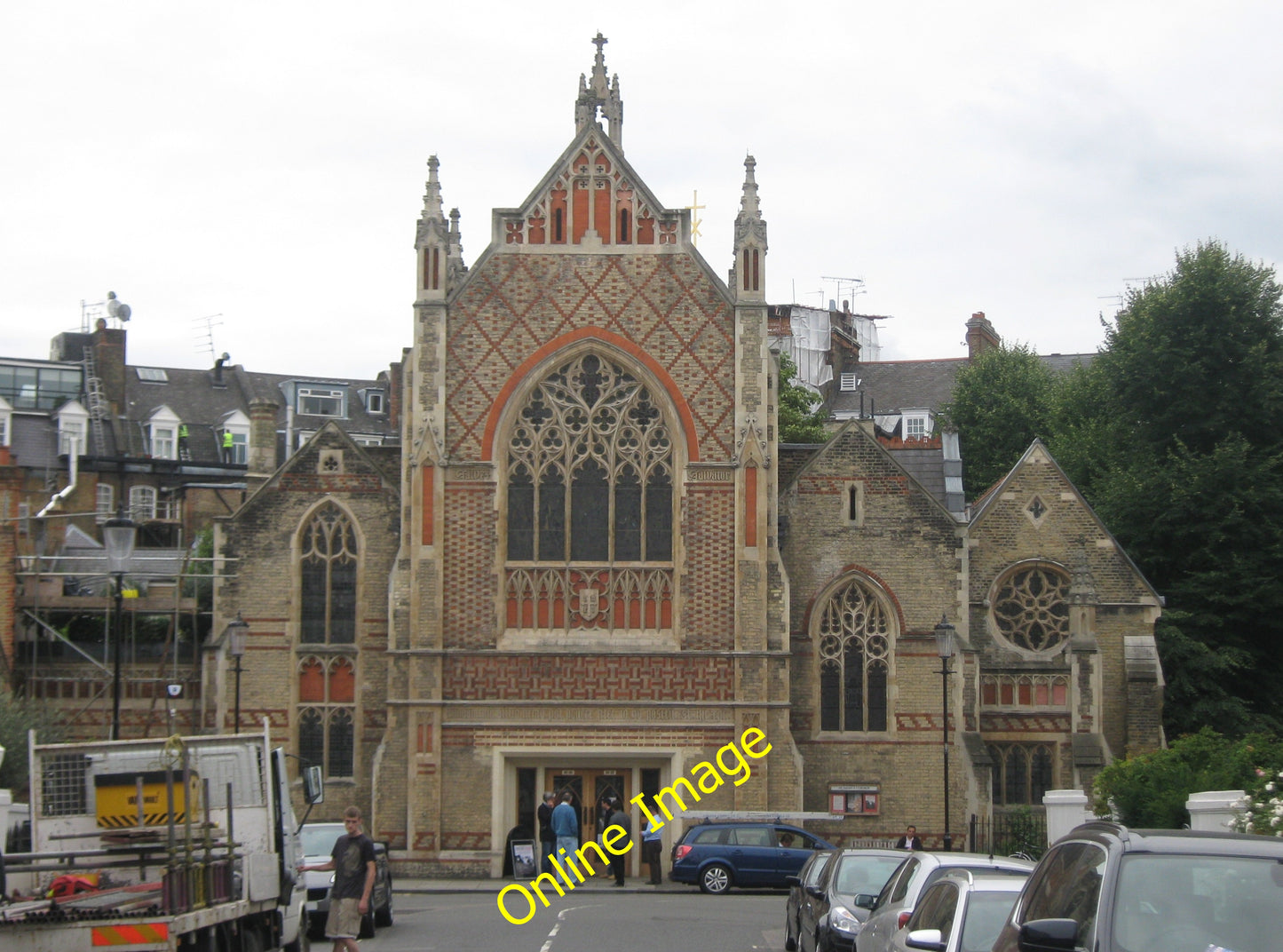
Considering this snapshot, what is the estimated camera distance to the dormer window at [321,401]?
228ft

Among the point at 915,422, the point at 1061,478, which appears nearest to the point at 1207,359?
the point at 1061,478

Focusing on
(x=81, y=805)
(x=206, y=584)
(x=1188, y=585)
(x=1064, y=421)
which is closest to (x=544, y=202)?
(x=206, y=584)

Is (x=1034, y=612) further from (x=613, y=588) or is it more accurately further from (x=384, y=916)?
(x=384, y=916)

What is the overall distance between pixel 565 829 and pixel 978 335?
156ft

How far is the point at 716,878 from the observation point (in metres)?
29.5

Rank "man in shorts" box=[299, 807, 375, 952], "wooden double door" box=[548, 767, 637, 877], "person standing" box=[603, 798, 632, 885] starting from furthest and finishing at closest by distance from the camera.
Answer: "wooden double door" box=[548, 767, 637, 877]
"person standing" box=[603, 798, 632, 885]
"man in shorts" box=[299, 807, 375, 952]

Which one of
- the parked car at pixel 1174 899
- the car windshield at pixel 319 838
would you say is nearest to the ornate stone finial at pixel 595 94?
the car windshield at pixel 319 838

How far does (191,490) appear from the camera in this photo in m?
53.9

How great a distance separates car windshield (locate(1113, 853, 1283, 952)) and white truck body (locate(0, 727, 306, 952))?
7.13 metres

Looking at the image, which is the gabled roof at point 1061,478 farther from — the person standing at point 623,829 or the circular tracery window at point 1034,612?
the person standing at point 623,829

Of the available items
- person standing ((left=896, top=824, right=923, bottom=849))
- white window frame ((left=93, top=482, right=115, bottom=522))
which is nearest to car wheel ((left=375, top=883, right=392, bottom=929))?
person standing ((left=896, top=824, right=923, bottom=849))

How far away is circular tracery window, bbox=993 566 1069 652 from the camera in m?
36.6

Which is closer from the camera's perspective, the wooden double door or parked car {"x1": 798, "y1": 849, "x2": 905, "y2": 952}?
parked car {"x1": 798, "y1": 849, "x2": 905, "y2": 952}

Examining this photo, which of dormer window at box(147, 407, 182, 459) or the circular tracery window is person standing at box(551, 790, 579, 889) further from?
dormer window at box(147, 407, 182, 459)
